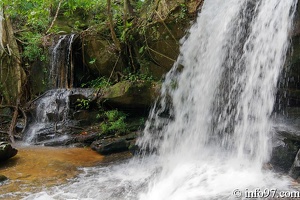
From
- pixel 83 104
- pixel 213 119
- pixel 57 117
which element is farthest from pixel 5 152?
pixel 213 119

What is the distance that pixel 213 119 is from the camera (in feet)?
20.8

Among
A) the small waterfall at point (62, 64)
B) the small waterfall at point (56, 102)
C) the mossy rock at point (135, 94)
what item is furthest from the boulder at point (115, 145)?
the small waterfall at point (62, 64)

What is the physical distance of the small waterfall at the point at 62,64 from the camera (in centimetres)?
1016

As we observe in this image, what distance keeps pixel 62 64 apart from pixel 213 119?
6096 millimetres

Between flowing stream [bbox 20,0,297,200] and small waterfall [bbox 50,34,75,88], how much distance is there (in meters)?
3.91

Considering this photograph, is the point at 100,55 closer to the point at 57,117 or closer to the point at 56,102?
the point at 56,102

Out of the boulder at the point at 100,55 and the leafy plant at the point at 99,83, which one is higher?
the boulder at the point at 100,55

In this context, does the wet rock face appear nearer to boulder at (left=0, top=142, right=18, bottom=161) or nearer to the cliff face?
the cliff face

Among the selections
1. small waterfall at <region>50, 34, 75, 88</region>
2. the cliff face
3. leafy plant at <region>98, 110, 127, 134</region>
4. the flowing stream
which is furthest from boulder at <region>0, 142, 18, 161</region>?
small waterfall at <region>50, 34, 75, 88</region>

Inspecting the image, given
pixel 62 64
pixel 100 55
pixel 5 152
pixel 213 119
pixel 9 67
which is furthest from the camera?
pixel 62 64

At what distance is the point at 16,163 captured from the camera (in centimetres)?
590

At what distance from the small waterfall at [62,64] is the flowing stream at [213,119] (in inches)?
154

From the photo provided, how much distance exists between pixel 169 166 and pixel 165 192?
1384mm

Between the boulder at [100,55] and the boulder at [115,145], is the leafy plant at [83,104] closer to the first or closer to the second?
the boulder at [100,55]
